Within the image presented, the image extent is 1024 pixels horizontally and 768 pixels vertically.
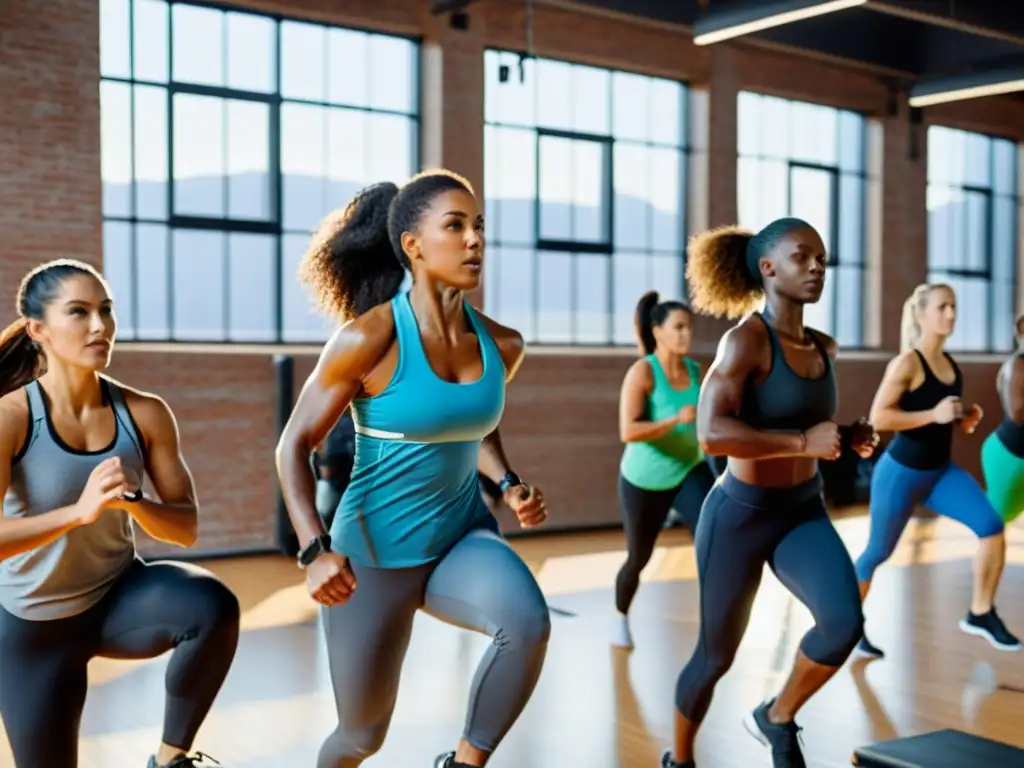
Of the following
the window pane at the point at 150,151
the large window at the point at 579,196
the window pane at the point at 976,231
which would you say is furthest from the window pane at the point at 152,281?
the window pane at the point at 976,231

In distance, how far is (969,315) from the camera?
41.1 feet

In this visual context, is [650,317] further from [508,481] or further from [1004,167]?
[1004,167]

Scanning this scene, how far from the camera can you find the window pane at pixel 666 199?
Answer: 989cm

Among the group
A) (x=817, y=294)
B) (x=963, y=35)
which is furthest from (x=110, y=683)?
(x=963, y=35)

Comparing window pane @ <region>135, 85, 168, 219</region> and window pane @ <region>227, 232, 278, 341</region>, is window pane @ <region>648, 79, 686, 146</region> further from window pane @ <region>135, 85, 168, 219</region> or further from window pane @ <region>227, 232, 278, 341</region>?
window pane @ <region>135, 85, 168, 219</region>

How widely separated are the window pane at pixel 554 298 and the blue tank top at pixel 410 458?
6608 millimetres

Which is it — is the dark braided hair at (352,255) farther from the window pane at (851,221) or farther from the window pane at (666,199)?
the window pane at (851,221)

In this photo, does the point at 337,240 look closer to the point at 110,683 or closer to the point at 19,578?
the point at 19,578

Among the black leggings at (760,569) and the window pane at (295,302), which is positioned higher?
the window pane at (295,302)

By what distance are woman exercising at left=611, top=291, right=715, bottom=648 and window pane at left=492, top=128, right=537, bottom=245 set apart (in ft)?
12.3

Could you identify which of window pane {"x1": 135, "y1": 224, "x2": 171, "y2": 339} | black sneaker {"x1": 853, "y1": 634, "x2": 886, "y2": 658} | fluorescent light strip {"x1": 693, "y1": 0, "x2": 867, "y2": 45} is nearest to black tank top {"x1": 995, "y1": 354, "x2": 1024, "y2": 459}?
black sneaker {"x1": 853, "y1": 634, "x2": 886, "y2": 658}

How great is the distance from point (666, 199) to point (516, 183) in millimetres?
1453

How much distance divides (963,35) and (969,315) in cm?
313

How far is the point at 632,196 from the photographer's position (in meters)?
9.75
